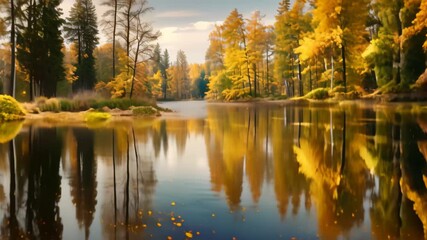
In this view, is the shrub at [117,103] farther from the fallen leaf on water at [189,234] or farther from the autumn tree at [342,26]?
the fallen leaf on water at [189,234]

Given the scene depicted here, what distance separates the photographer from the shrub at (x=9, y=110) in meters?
23.8

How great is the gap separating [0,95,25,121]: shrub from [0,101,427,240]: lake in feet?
38.7

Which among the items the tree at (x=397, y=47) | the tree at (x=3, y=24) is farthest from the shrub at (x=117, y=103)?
the tree at (x=397, y=47)

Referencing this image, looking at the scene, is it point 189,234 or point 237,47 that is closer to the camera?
point 189,234

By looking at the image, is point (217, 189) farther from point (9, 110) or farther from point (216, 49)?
point (216, 49)

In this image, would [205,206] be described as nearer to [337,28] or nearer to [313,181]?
[313,181]

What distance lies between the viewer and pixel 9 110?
24.5m

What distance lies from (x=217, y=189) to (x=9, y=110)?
21.6m

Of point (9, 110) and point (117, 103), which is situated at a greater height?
point (117, 103)

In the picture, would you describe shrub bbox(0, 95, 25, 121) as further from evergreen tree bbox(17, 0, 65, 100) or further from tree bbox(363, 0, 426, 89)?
tree bbox(363, 0, 426, 89)

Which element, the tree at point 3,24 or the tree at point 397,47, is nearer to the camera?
the tree at point 3,24

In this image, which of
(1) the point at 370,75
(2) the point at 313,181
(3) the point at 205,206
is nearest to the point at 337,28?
(1) the point at 370,75

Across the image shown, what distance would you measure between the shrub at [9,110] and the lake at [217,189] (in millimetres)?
11799

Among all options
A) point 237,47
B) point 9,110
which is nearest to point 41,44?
point 9,110
